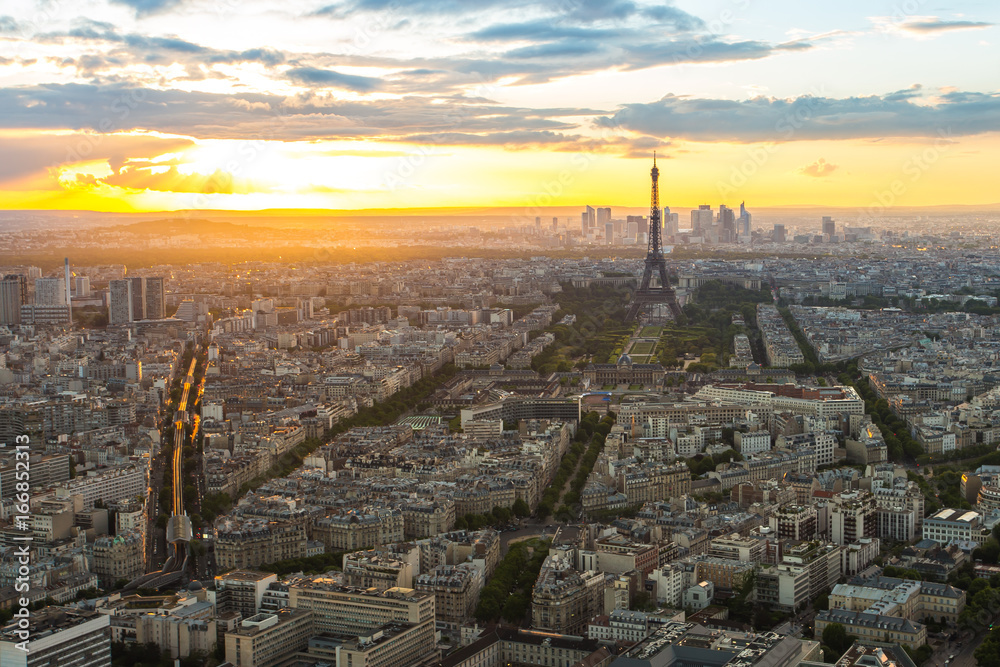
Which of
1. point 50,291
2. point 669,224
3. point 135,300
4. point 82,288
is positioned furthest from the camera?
point 669,224

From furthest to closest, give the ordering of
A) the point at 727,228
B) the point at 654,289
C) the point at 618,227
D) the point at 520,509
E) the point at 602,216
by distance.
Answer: the point at 602,216
the point at 618,227
the point at 727,228
the point at 654,289
the point at 520,509

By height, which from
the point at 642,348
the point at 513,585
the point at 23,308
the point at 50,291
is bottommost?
the point at 513,585

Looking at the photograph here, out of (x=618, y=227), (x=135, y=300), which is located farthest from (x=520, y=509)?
(x=618, y=227)

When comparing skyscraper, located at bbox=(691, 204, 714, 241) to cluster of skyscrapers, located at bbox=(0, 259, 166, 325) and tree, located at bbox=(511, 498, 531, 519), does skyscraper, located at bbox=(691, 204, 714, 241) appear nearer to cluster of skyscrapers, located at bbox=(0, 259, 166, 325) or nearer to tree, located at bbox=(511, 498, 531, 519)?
cluster of skyscrapers, located at bbox=(0, 259, 166, 325)

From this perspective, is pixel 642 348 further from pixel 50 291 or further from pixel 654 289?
pixel 50 291

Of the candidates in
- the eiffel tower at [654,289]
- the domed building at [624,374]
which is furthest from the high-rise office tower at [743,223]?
the domed building at [624,374]

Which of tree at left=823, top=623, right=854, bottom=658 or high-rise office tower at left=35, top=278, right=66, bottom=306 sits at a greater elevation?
high-rise office tower at left=35, top=278, right=66, bottom=306

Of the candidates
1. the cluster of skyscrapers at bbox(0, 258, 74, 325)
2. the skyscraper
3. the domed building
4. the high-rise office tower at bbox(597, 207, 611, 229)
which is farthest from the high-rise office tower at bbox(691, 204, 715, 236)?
the domed building

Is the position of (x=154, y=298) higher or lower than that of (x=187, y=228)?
lower
